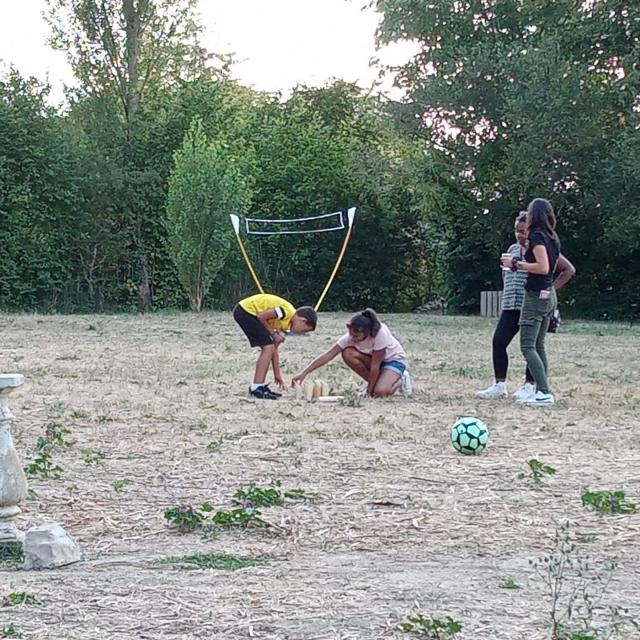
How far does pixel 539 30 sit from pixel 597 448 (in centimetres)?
2106

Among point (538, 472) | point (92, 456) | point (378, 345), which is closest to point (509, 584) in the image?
point (538, 472)

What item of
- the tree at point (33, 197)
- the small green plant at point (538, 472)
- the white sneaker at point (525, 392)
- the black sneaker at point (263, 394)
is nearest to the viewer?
the small green plant at point (538, 472)

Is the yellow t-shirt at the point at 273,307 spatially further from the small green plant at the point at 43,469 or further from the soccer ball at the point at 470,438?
the small green plant at the point at 43,469

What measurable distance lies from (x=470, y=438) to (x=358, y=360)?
313 centimetres

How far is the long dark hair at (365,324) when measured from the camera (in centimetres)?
917

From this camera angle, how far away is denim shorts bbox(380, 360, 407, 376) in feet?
30.3

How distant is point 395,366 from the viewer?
9.27 meters

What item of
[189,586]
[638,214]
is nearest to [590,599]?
[189,586]

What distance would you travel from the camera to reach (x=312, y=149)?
28219 mm

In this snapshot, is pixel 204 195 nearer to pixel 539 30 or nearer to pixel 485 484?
pixel 539 30

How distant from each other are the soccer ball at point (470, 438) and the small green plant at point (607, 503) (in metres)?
1.48

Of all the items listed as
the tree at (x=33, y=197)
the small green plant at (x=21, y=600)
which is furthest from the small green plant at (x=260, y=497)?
the tree at (x=33, y=197)

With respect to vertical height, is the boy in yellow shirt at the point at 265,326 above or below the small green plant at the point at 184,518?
above

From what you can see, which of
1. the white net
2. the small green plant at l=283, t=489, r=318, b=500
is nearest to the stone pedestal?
the small green plant at l=283, t=489, r=318, b=500
